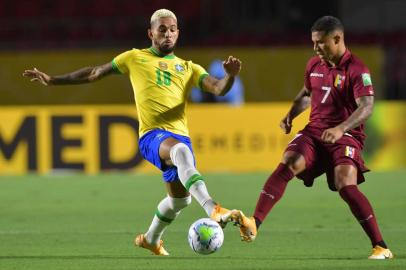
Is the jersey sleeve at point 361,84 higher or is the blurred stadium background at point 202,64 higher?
the jersey sleeve at point 361,84

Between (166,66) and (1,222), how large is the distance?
3.35 meters

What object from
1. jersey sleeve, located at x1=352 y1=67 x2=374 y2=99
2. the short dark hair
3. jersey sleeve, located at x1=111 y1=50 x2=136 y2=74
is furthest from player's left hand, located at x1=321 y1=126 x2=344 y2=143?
jersey sleeve, located at x1=111 y1=50 x2=136 y2=74

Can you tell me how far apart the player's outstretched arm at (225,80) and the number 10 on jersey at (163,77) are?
27 cm

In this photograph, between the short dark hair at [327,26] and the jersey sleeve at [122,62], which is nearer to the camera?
the short dark hair at [327,26]

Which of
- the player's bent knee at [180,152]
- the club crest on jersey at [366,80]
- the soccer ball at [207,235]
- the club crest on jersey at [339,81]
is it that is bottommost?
the soccer ball at [207,235]

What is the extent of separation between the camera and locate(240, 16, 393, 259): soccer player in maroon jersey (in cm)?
736

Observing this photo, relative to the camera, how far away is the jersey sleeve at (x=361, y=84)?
730cm

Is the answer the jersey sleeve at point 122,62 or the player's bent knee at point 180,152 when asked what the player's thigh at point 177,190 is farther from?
the jersey sleeve at point 122,62

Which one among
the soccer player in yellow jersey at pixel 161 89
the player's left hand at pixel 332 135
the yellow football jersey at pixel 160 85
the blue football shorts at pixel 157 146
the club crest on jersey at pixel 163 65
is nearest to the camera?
the player's left hand at pixel 332 135

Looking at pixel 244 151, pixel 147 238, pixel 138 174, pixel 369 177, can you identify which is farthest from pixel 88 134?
pixel 147 238

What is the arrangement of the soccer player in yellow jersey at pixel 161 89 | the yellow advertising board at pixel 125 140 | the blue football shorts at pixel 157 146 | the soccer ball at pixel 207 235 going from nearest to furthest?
the soccer ball at pixel 207 235 → the blue football shorts at pixel 157 146 → the soccer player in yellow jersey at pixel 161 89 → the yellow advertising board at pixel 125 140

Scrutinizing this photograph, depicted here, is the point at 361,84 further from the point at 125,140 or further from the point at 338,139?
the point at 125,140

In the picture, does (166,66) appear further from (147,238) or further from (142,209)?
(142,209)

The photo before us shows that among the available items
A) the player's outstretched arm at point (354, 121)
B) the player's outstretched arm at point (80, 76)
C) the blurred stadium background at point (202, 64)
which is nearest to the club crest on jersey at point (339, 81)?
the player's outstretched arm at point (354, 121)
